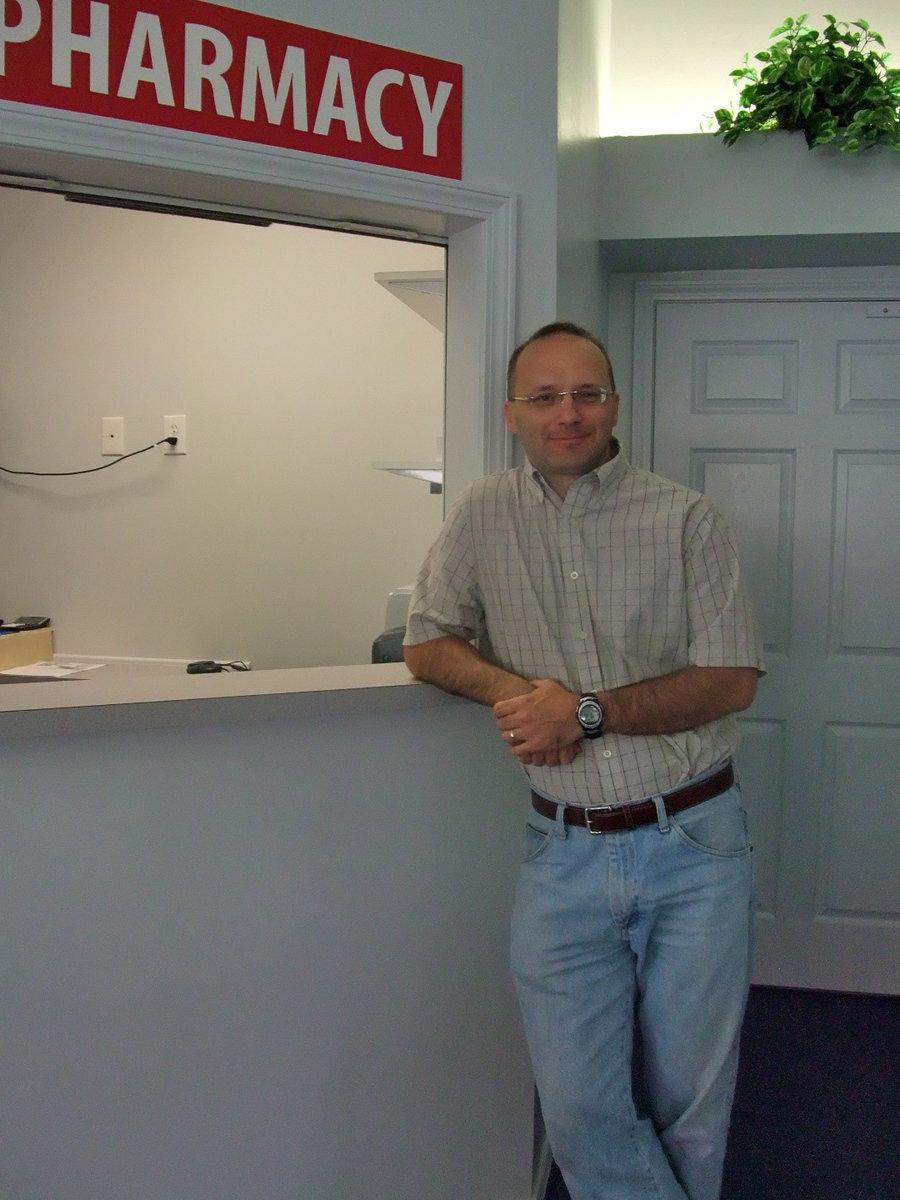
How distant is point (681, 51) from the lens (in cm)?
271

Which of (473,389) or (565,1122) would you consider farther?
(473,389)

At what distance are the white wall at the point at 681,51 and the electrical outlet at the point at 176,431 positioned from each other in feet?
5.77

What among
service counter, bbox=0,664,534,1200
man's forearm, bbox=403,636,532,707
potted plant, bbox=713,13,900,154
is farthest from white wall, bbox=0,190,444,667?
man's forearm, bbox=403,636,532,707

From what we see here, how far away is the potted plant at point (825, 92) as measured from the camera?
92.5 inches

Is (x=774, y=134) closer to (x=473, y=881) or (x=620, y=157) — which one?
(x=620, y=157)

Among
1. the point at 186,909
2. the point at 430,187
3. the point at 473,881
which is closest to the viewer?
the point at 186,909

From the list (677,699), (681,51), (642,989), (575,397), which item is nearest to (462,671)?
(677,699)

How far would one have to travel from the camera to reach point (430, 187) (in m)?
1.83

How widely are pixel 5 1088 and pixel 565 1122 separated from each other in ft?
2.84

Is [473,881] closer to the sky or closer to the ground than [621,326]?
closer to the ground

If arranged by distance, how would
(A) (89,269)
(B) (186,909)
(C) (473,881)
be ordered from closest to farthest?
(B) (186,909) → (C) (473,881) → (A) (89,269)

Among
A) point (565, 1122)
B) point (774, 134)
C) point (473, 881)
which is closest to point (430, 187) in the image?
point (774, 134)

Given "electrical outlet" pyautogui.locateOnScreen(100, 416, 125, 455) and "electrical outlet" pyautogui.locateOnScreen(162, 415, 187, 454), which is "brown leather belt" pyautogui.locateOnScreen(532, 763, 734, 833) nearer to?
"electrical outlet" pyautogui.locateOnScreen(162, 415, 187, 454)

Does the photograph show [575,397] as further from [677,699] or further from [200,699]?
[200,699]
